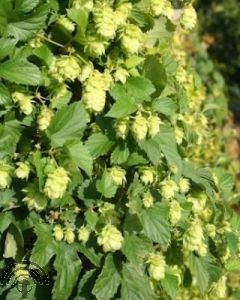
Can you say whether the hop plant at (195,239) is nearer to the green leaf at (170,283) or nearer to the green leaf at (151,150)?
the green leaf at (170,283)

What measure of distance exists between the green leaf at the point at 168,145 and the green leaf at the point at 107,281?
322mm

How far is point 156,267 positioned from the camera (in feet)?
6.08

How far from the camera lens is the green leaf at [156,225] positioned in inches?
70.1

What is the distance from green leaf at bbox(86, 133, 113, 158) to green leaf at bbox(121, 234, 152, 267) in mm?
256

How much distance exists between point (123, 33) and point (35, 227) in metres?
0.56

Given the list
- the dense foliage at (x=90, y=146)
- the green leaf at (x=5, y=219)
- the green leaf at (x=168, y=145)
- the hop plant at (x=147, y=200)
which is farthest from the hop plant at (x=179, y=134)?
the green leaf at (x=5, y=219)

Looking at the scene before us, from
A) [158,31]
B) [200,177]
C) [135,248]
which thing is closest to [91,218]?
[135,248]

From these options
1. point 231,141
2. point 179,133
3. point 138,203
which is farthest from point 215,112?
point 138,203

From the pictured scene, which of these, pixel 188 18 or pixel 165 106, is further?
pixel 188 18

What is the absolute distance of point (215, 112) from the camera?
4.12 meters

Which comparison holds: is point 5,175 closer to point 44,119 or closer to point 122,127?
point 44,119

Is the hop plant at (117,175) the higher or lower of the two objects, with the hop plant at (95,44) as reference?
lower

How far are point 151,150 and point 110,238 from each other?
0.85ft

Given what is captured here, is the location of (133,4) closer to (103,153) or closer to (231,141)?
(103,153)
